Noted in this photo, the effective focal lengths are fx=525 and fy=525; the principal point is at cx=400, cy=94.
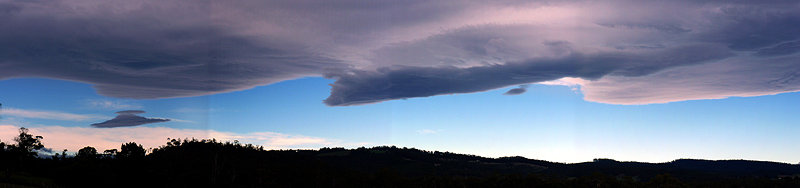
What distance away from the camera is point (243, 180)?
173250 mm

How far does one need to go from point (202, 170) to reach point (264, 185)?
21947 mm

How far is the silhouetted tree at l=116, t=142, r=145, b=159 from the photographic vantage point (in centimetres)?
16321

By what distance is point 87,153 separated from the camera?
158250 millimetres

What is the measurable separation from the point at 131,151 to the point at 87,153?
11997 mm

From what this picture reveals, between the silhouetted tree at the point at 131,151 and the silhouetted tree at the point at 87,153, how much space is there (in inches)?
265

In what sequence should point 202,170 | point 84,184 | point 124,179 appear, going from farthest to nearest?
point 202,170 < point 124,179 < point 84,184

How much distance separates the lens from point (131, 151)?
543 feet

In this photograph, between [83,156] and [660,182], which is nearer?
[83,156]

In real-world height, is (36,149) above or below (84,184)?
above

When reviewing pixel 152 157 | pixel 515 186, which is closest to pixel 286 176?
pixel 152 157

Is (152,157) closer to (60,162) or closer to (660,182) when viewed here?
(60,162)

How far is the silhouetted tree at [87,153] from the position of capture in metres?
156

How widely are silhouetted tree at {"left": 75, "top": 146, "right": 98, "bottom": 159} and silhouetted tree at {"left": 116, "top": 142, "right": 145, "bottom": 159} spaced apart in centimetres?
672

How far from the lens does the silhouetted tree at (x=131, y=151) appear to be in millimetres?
163212
